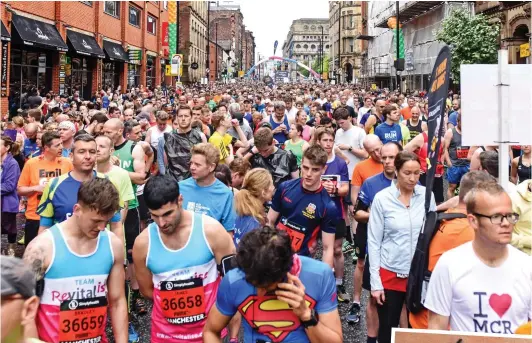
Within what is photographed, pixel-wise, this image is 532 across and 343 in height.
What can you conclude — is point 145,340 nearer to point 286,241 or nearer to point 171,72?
point 286,241

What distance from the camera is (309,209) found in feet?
16.8

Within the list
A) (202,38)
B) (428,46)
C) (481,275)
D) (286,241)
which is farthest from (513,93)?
(202,38)

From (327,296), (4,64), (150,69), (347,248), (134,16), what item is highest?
(134,16)

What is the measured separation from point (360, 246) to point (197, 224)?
289 cm

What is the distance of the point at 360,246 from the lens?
20.4ft

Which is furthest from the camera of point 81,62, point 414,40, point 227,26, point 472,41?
point 227,26

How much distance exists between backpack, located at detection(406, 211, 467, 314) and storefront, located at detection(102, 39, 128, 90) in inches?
1219

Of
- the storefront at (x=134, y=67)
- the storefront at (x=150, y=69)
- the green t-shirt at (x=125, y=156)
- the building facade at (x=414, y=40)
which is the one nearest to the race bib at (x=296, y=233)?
the green t-shirt at (x=125, y=156)

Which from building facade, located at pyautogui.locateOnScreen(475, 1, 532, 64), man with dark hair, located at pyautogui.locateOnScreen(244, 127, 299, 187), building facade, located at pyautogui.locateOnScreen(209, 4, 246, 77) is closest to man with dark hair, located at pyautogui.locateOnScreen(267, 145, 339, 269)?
man with dark hair, located at pyautogui.locateOnScreen(244, 127, 299, 187)

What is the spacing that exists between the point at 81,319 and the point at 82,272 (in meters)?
0.29

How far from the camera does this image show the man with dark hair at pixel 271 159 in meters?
6.87

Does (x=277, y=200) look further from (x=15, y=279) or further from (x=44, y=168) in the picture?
(x=15, y=279)

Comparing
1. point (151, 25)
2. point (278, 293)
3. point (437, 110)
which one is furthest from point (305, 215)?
point (151, 25)

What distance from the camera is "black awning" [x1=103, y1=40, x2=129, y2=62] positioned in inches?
1284
